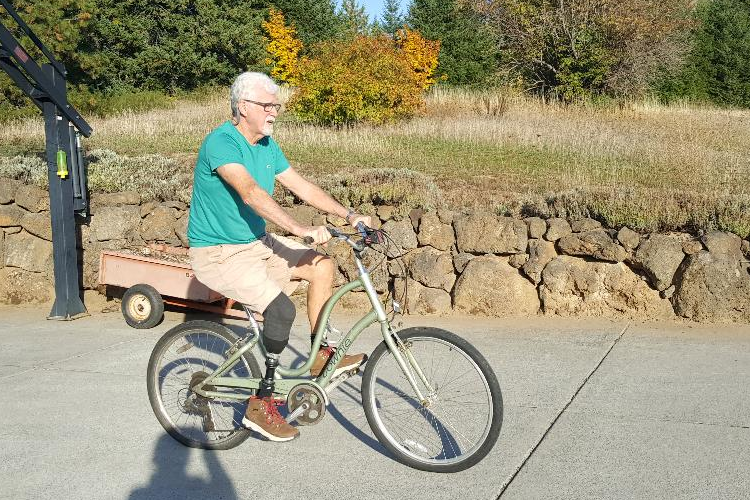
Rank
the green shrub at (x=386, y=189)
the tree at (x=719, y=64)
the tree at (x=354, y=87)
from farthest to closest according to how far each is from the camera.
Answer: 1. the tree at (x=719, y=64)
2. the tree at (x=354, y=87)
3. the green shrub at (x=386, y=189)

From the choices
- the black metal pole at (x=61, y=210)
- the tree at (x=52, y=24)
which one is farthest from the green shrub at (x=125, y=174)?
the tree at (x=52, y=24)

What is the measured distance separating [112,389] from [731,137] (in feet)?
36.7

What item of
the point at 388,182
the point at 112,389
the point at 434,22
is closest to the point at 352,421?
the point at 112,389

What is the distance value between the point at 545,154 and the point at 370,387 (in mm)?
7797

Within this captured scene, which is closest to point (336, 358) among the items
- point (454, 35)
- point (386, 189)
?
point (386, 189)

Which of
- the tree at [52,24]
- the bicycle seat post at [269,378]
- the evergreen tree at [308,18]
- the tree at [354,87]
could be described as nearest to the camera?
the bicycle seat post at [269,378]

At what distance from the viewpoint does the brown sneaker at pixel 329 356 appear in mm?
4809

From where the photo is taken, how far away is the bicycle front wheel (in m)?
4.44

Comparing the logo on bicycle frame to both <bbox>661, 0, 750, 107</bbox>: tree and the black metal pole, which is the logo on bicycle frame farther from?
<bbox>661, 0, 750, 107</bbox>: tree

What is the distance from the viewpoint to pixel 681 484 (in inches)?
171

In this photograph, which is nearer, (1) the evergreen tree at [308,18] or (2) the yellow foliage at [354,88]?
(2) the yellow foliage at [354,88]

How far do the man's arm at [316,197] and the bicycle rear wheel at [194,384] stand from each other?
90 centimetres

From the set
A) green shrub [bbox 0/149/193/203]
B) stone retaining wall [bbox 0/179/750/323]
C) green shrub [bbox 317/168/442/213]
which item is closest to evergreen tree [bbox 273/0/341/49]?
green shrub [bbox 0/149/193/203]

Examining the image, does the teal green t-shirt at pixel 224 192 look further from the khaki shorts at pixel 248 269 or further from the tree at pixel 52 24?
the tree at pixel 52 24
